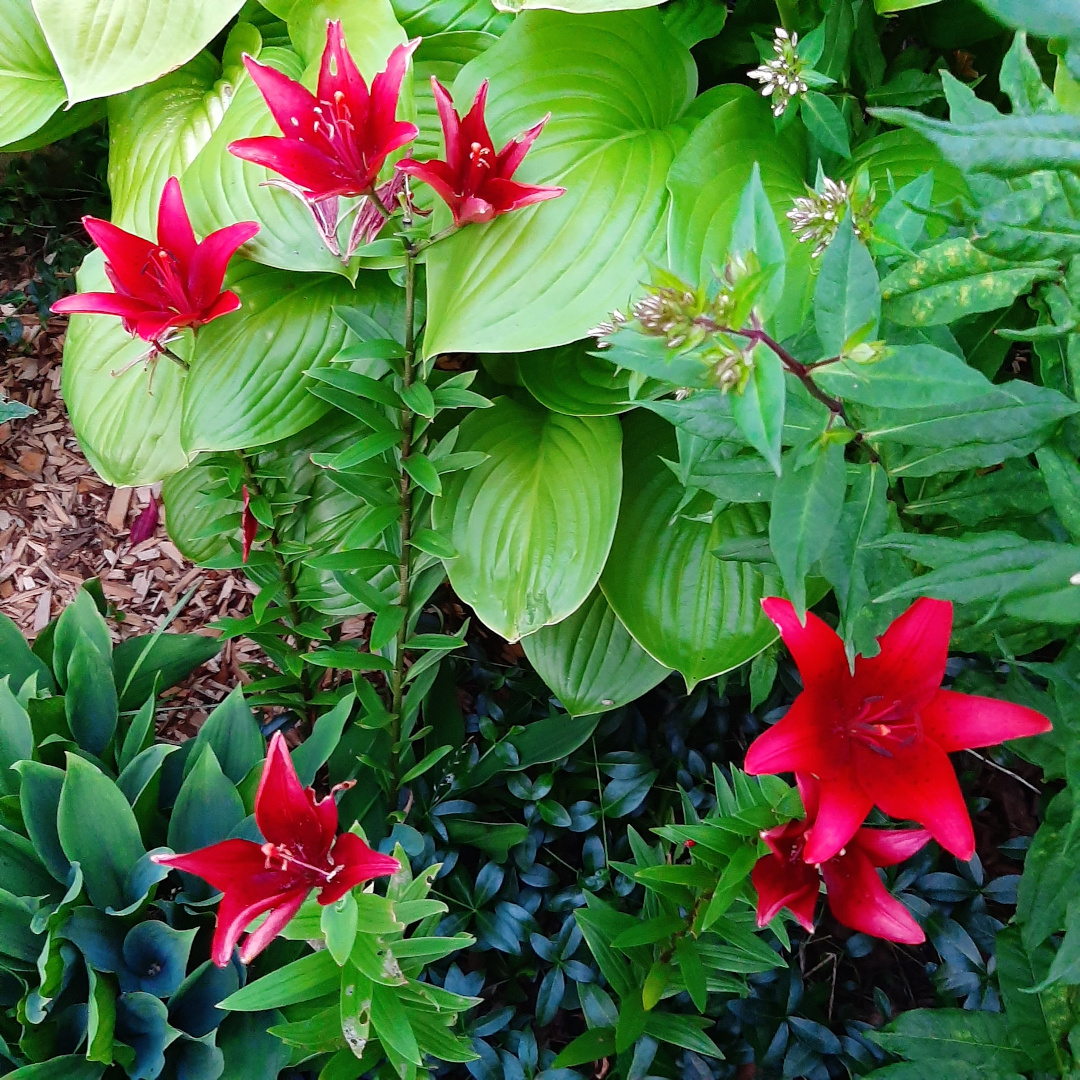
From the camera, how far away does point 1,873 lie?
91 cm

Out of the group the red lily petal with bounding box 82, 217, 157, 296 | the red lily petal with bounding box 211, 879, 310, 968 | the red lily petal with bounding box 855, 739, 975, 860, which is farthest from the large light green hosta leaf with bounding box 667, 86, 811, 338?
the red lily petal with bounding box 211, 879, 310, 968

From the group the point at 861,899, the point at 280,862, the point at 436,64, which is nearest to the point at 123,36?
the point at 436,64

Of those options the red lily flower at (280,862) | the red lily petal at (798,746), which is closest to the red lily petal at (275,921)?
the red lily flower at (280,862)

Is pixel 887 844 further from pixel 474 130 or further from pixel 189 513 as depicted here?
pixel 189 513

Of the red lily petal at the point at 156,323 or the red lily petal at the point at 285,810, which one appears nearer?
the red lily petal at the point at 285,810

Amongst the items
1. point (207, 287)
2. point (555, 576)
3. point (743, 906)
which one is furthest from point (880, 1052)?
point (207, 287)

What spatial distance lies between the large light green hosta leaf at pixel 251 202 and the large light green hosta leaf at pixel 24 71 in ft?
1.23

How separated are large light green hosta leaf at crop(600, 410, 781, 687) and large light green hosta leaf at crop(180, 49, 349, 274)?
46cm

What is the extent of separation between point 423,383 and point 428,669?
429mm

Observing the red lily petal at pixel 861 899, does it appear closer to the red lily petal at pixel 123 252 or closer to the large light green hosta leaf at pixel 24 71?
the red lily petal at pixel 123 252

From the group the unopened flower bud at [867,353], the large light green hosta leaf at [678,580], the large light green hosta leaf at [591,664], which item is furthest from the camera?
the large light green hosta leaf at [591,664]

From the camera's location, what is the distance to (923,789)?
595 millimetres

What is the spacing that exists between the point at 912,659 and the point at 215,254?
2.60 feet

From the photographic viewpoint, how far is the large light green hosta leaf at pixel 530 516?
3.27 feet
